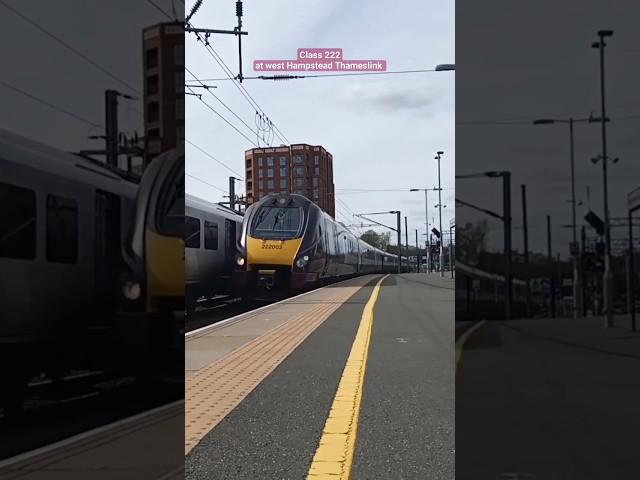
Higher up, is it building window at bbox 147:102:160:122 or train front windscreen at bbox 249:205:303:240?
building window at bbox 147:102:160:122

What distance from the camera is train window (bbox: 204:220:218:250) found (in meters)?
1.80

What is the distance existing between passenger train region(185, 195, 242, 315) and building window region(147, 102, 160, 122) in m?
0.23

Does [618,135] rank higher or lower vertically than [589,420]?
higher

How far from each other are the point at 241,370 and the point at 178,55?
110 centimetres

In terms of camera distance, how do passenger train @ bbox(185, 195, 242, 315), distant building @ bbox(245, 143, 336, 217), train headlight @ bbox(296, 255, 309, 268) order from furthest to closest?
1. train headlight @ bbox(296, 255, 309, 268)
2. distant building @ bbox(245, 143, 336, 217)
3. passenger train @ bbox(185, 195, 242, 315)

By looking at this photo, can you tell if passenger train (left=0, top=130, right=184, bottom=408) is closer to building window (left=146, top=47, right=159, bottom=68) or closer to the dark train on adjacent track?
building window (left=146, top=47, right=159, bottom=68)

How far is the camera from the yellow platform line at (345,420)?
182 cm

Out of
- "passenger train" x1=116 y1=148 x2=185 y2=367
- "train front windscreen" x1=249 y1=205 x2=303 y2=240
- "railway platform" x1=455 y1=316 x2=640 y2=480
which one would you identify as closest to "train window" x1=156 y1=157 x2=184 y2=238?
"passenger train" x1=116 y1=148 x2=185 y2=367

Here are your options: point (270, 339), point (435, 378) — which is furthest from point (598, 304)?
point (270, 339)

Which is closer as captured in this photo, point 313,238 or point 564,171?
point 564,171

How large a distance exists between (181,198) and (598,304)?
3.62ft

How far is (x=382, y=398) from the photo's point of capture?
2.01 metres

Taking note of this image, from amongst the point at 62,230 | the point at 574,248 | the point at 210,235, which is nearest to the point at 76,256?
the point at 62,230

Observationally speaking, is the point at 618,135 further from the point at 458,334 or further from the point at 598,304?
the point at 458,334
